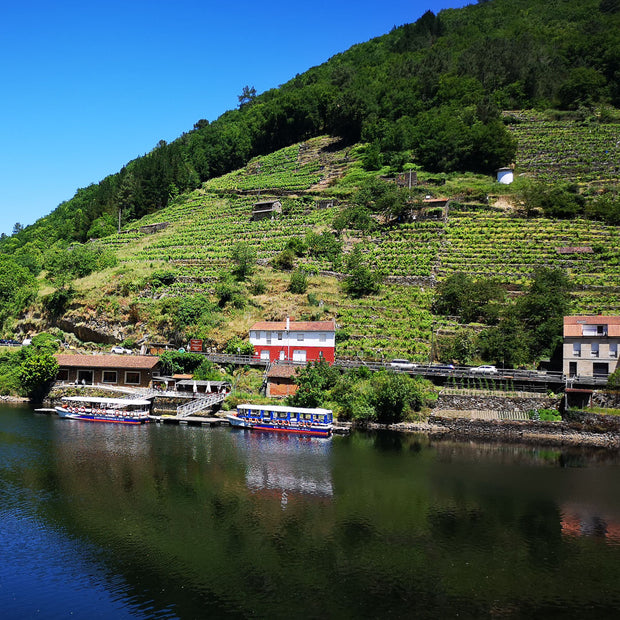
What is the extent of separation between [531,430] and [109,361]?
41.8 meters

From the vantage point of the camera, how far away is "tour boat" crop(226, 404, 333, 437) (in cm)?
4634

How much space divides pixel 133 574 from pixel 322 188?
303 ft

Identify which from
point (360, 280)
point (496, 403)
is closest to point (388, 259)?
point (360, 280)

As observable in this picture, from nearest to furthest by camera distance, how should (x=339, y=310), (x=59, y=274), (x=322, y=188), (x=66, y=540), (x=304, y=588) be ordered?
(x=304, y=588), (x=66, y=540), (x=339, y=310), (x=59, y=274), (x=322, y=188)

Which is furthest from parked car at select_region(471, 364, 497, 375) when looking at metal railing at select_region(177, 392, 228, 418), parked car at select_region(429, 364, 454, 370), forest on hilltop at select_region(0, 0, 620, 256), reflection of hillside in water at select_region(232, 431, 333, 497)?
forest on hilltop at select_region(0, 0, 620, 256)

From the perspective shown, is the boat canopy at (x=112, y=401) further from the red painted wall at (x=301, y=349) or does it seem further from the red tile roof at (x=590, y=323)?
the red tile roof at (x=590, y=323)

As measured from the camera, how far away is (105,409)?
5212 cm

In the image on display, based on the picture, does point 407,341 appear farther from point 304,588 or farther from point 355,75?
point 355,75

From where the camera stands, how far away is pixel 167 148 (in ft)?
464

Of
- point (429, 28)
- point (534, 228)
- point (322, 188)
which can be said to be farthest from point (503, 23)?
point (534, 228)

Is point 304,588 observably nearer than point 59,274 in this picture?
Yes

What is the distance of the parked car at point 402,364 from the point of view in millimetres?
52844

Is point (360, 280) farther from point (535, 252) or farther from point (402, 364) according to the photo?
point (535, 252)

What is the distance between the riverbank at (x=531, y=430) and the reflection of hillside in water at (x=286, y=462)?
9075mm
